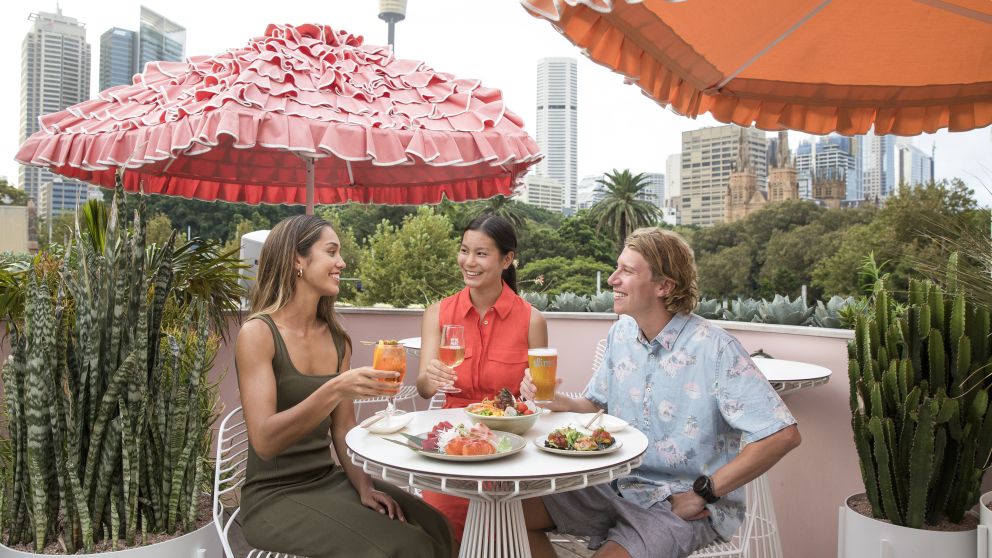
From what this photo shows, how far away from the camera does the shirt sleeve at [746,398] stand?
2.08 meters


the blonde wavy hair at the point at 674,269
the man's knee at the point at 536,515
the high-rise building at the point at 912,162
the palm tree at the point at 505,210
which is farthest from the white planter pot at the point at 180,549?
the high-rise building at the point at 912,162

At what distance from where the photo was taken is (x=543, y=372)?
2.23 m

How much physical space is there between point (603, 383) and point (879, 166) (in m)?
88.8

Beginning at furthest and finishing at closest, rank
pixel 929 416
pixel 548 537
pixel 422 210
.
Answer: pixel 422 210 < pixel 548 537 < pixel 929 416

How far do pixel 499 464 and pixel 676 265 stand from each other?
0.93 m

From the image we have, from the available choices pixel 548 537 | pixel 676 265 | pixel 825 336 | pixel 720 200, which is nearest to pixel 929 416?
pixel 676 265

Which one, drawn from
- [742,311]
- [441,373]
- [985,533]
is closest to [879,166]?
[742,311]

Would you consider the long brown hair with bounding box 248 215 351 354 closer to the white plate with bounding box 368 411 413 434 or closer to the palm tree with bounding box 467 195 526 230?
the white plate with bounding box 368 411 413 434

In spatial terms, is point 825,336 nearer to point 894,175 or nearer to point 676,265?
point 676,265

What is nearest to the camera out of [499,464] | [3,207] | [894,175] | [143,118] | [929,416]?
[499,464]

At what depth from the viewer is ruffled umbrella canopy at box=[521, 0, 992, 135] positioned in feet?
8.52

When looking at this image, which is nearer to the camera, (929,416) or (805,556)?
(929,416)

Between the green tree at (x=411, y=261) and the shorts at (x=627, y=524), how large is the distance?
37223 mm

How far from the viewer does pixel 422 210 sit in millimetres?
40562
